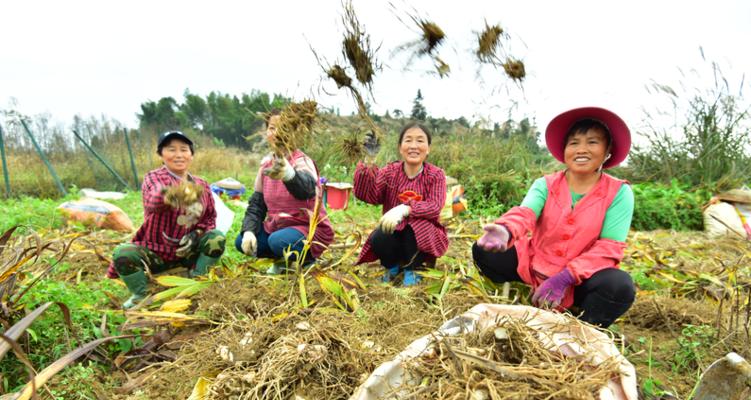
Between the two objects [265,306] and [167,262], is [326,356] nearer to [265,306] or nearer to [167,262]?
[265,306]

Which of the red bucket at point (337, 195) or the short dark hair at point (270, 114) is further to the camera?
the red bucket at point (337, 195)

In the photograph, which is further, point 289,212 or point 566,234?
point 289,212

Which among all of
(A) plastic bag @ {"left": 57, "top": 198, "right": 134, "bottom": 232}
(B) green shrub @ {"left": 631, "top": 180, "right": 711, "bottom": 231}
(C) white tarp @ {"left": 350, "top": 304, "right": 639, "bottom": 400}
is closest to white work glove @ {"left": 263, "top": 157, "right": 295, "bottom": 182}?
(C) white tarp @ {"left": 350, "top": 304, "right": 639, "bottom": 400}

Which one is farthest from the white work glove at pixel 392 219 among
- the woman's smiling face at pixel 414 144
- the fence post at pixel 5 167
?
the fence post at pixel 5 167

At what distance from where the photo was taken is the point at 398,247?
257 centimetres

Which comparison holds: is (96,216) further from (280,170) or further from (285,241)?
(280,170)

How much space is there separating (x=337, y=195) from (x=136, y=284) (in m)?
3.79

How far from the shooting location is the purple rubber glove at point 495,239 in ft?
5.68

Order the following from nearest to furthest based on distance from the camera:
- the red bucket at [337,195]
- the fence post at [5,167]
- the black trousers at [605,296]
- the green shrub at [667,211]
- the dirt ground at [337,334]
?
the dirt ground at [337,334] < the black trousers at [605,296] < the green shrub at [667,211] < the red bucket at [337,195] < the fence post at [5,167]

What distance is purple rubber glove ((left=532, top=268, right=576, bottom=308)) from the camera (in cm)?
175

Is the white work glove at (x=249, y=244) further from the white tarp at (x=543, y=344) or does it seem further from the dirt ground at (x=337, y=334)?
the white tarp at (x=543, y=344)

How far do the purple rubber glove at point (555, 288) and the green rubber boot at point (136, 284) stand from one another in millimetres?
2195

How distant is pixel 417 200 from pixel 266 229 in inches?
42.7

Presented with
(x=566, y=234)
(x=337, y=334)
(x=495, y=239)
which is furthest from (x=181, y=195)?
(x=566, y=234)
